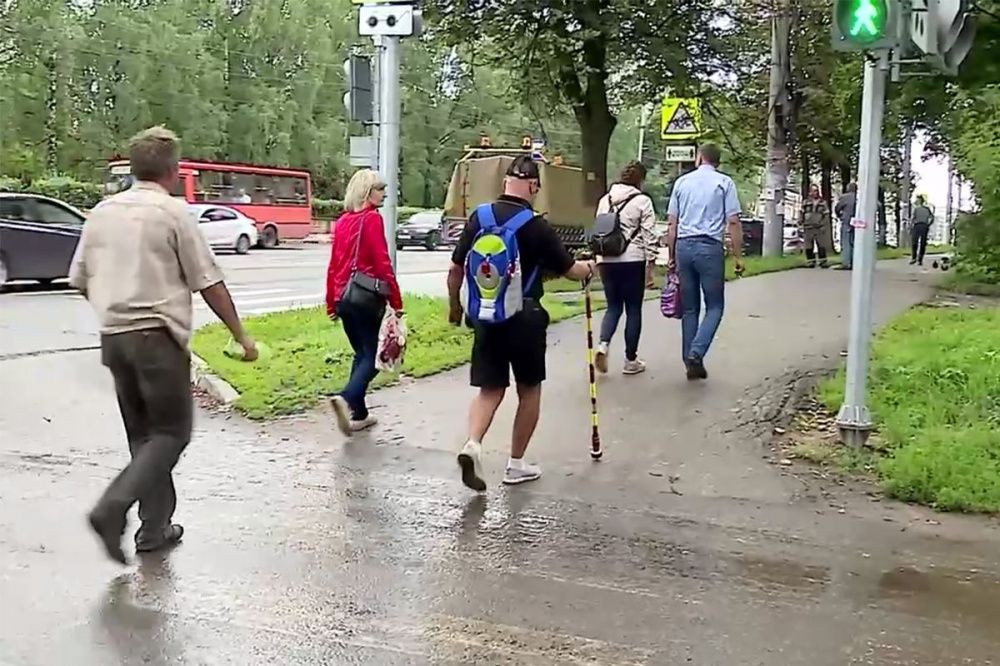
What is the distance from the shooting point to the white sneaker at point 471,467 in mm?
6703

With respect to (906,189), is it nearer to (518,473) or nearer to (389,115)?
(389,115)

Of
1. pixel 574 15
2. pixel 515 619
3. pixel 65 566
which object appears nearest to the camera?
pixel 515 619

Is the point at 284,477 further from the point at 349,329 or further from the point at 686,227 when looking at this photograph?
the point at 686,227

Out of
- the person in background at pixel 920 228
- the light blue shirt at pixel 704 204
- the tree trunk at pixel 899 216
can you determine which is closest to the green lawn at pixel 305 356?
the light blue shirt at pixel 704 204

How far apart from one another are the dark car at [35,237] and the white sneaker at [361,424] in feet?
38.9

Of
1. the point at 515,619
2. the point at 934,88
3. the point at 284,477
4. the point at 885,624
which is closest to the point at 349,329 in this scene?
the point at 284,477

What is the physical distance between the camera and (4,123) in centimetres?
4856

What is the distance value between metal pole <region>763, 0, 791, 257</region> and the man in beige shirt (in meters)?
22.6

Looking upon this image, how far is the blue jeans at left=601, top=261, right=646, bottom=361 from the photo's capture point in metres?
10.0

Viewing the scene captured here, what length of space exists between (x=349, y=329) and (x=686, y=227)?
9.93 ft

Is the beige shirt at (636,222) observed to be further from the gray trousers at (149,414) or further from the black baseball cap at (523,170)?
the gray trousers at (149,414)

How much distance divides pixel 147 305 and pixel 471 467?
2104 millimetres

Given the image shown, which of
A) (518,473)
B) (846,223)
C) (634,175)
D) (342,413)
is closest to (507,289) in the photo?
(518,473)

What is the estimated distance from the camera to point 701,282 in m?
9.91
